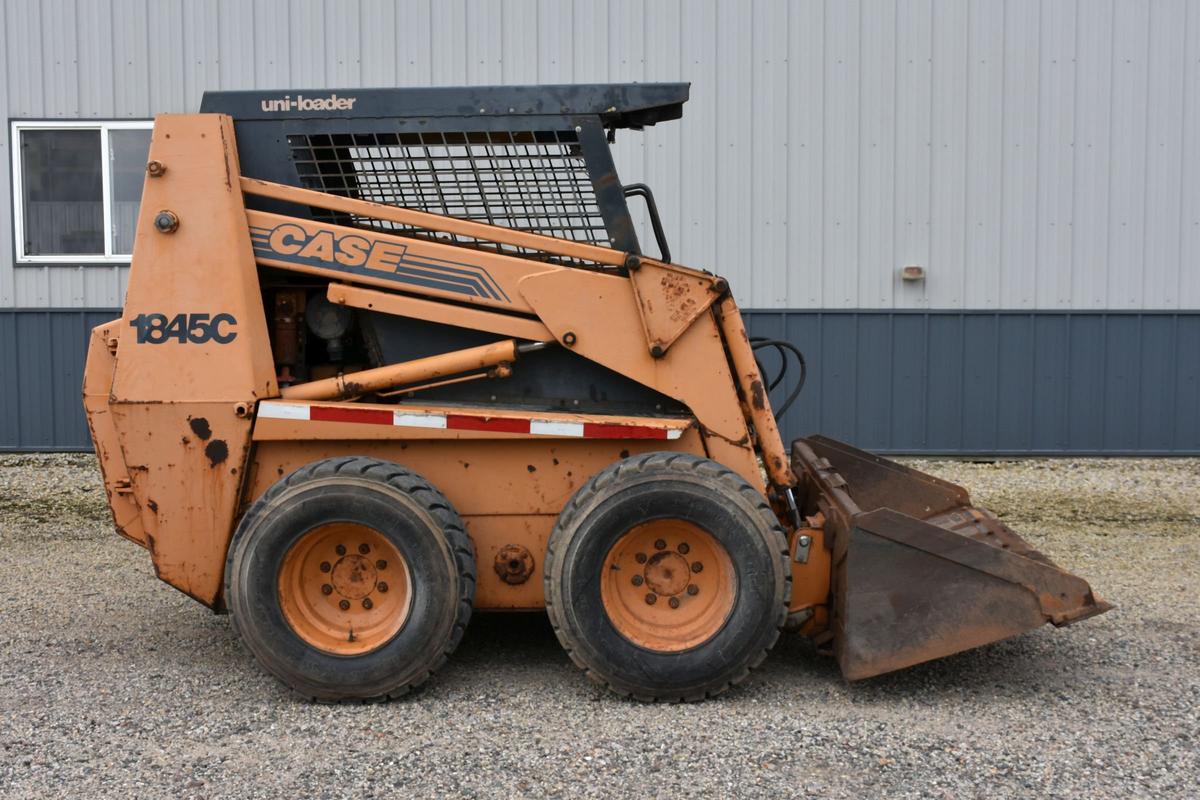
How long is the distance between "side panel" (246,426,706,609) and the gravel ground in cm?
46

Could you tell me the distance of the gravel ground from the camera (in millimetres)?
3924

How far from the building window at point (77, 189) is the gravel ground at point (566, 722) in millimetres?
4823

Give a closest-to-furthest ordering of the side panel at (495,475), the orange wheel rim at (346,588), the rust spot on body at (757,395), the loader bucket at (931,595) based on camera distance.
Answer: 1. the loader bucket at (931,595)
2. the orange wheel rim at (346,588)
3. the side panel at (495,475)
4. the rust spot on body at (757,395)

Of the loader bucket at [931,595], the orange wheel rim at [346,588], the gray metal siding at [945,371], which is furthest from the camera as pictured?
the gray metal siding at [945,371]

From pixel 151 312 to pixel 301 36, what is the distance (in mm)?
5996

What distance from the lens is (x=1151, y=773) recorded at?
397 centimetres

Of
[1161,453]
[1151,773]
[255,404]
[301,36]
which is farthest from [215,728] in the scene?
[1161,453]

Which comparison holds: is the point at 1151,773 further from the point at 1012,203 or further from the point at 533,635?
the point at 1012,203

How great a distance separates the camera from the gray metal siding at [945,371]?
10.3 meters

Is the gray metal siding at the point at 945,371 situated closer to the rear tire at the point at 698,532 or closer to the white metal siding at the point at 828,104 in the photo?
the white metal siding at the point at 828,104

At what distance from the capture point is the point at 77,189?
10352mm

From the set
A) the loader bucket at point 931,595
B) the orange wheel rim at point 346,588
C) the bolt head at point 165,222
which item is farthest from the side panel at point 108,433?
the loader bucket at point 931,595

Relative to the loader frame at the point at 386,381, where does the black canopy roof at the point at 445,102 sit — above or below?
above

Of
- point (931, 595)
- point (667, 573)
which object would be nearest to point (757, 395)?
point (667, 573)
